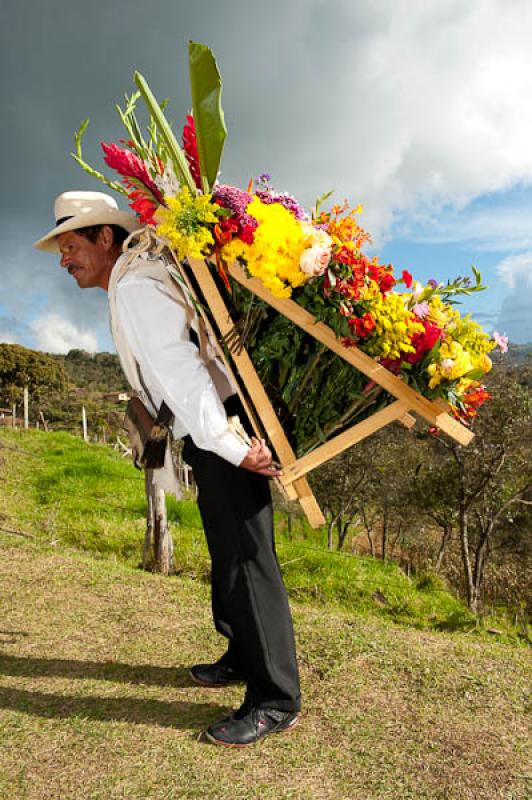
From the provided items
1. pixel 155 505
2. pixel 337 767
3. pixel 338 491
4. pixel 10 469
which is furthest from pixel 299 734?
pixel 338 491

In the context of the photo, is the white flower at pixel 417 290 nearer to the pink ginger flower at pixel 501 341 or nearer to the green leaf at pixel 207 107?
the pink ginger flower at pixel 501 341

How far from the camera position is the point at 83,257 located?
9.50 ft

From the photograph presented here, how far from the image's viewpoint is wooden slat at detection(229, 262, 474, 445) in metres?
2.63

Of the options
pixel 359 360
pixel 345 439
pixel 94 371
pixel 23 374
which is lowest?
pixel 345 439

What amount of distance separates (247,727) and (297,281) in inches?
74.9

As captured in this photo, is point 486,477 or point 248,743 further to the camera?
point 486,477

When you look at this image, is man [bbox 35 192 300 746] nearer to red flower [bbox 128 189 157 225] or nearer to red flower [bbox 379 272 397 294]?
red flower [bbox 128 189 157 225]

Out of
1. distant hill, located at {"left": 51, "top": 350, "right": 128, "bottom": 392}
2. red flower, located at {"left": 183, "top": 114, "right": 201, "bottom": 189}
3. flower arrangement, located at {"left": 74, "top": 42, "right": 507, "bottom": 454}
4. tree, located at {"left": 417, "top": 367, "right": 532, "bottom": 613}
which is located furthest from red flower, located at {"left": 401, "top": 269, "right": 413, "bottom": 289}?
distant hill, located at {"left": 51, "top": 350, "right": 128, "bottom": 392}

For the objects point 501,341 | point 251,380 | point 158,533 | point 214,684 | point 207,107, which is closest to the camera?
point 207,107

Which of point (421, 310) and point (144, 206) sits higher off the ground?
point (144, 206)

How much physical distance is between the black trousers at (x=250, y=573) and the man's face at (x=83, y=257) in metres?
0.86

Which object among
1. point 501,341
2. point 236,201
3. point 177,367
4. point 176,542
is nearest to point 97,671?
point 177,367

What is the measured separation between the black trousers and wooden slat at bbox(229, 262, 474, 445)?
47cm

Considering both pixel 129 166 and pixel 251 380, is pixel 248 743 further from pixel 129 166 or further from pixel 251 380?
pixel 129 166
